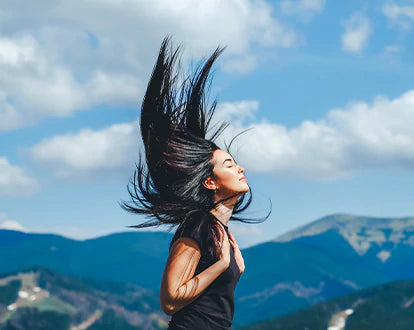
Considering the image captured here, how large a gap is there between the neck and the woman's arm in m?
0.62

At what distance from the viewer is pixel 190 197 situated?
624cm

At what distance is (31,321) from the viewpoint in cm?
10438

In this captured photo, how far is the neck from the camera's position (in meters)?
6.15

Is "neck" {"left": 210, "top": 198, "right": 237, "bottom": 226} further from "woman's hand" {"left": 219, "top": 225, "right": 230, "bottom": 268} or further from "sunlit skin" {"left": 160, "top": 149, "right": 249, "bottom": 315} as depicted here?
"sunlit skin" {"left": 160, "top": 149, "right": 249, "bottom": 315}

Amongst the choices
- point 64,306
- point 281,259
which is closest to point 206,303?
point 64,306

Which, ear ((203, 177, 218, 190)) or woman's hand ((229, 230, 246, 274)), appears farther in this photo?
ear ((203, 177, 218, 190))

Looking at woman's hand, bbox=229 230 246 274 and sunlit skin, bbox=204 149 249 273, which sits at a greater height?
sunlit skin, bbox=204 149 249 273

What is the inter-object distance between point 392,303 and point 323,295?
5166 cm

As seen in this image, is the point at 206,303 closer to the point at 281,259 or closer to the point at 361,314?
the point at 361,314

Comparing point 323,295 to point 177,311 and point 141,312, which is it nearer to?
point 141,312

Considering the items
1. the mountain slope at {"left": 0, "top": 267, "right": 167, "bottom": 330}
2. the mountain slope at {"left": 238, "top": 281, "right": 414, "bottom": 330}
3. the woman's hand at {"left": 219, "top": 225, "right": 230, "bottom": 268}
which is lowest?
the woman's hand at {"left": 219, "top": 225, "right": 230, "bottom": 268}

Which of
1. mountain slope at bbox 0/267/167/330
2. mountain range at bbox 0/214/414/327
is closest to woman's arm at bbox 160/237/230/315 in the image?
mountain slope at bbox 0/267/167/330

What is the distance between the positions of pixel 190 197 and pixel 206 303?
1.10 metres

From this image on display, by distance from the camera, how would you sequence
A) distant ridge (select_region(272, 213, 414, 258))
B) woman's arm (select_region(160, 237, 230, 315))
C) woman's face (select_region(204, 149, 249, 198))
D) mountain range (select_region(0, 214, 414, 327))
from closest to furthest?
woman's arm (select_region(160, 237, 230, 315)) < woman's face (select_region(204, 149, 249, 198)) < mountain range (select_region(0, 214, 414, 327)) < distant ridge (select_region(272, 213, 414, 258))
